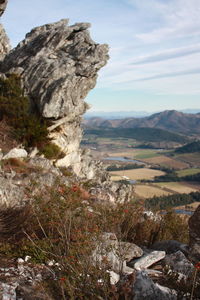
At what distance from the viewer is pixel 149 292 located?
4164mm

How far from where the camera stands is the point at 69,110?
2311 cm

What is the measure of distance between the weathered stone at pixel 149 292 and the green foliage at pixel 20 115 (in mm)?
18505

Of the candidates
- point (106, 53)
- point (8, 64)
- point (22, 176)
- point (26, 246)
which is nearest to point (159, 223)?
point (26, 246)

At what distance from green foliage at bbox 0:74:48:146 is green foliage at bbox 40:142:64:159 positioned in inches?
24.1

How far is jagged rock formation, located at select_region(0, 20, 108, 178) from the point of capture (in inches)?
894

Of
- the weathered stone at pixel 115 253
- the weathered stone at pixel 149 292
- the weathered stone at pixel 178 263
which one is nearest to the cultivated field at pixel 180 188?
the weathered stone at pixel 115 253

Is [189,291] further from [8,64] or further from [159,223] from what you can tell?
[8,64]

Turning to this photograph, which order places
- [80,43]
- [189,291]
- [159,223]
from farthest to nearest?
[80,43] → [159,223] → [189,291]

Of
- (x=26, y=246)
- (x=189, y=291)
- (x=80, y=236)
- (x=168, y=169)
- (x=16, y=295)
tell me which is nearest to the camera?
(x=189, y=291)

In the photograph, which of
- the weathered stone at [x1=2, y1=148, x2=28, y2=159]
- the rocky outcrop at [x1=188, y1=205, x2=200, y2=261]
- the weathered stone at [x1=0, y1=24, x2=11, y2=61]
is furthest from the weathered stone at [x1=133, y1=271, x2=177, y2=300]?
the weathered stone at [x1=0, y1=24, x2=11, y2=61]

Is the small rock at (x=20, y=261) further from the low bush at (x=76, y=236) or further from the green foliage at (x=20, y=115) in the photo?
the green foliage at (x=20, y=115)

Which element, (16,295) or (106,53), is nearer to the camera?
(16,295)

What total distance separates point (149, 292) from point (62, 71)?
21.5 metres

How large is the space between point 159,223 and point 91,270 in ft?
15.9
